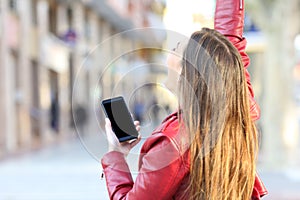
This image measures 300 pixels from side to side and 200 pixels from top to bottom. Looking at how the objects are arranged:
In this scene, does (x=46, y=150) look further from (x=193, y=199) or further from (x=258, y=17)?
(x=193, y=199)

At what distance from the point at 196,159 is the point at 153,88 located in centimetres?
42

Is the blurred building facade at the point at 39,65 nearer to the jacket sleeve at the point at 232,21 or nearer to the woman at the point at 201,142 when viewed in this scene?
the jacket sleeve at the point at 232,21

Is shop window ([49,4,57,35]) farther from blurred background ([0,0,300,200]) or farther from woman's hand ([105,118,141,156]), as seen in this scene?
woman's hand ([105,118,141,156])

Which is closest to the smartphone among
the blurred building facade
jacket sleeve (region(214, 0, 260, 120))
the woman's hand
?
the woman's hand

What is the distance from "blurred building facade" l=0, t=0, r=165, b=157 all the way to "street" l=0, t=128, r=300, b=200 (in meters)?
1.81

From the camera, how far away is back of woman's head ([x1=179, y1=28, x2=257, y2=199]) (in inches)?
75.2

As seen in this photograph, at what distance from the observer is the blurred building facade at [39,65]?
18.8m

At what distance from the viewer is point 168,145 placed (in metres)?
1.86

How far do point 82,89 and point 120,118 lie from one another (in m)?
1.31

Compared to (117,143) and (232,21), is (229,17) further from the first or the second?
(117,143)

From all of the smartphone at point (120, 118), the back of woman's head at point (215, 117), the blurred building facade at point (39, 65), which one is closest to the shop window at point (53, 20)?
the blurred building facade at point (39, 65)

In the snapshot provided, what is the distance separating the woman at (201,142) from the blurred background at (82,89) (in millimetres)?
92

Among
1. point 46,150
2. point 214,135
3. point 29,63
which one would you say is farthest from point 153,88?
point 29,63

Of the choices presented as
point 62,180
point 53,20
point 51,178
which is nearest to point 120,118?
point 62,180
